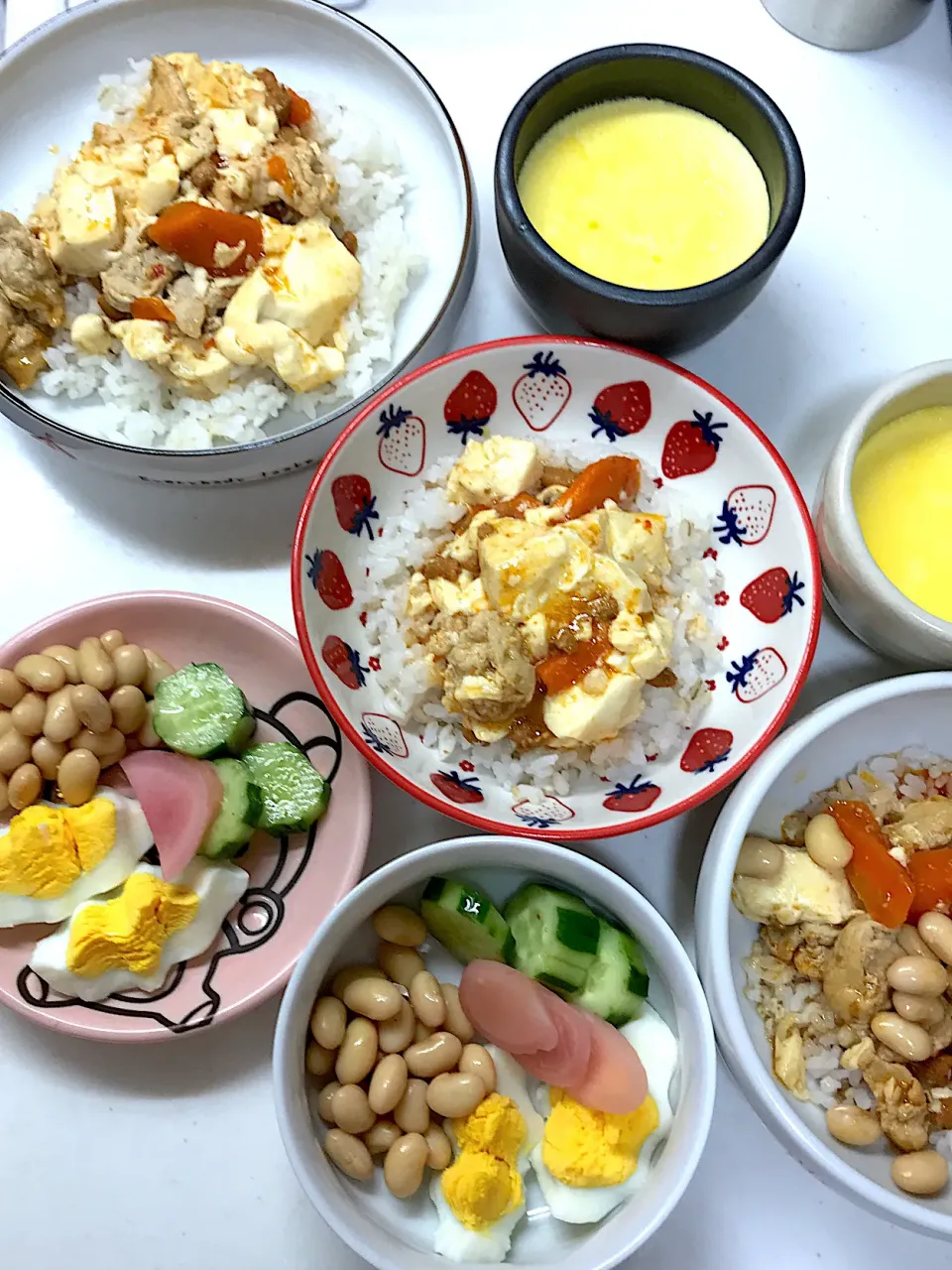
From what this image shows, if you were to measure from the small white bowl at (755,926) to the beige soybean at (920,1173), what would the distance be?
1 centimetres

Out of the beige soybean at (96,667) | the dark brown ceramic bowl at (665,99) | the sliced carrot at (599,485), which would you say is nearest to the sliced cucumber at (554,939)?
the sliced carrot at (599,485)

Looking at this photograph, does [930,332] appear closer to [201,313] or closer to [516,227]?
[516,227]

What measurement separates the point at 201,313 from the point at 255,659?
0.42m

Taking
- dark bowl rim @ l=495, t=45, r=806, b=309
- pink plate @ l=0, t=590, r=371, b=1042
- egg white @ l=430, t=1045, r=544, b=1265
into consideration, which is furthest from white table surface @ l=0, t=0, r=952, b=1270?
dark bowl rim @ l=495, t=45, r=806, b=309

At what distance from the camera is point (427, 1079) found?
1.14 metres

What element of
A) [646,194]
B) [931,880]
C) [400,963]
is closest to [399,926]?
[400,963]

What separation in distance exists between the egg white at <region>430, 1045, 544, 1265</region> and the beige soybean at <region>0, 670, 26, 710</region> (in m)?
0.67

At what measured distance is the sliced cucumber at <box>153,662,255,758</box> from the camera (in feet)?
3.87

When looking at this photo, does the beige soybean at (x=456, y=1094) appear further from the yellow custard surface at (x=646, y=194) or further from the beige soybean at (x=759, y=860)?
the yellow custard surface at (x=646, y=194)

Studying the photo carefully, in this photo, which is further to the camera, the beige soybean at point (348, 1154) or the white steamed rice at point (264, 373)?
the white steamed rice at point (264, 373)

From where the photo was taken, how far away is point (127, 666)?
120 cm

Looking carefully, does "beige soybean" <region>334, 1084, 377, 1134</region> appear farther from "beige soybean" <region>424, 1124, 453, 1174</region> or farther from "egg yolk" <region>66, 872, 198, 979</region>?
"egg yolk" <region>66, 872, 198, 979</region>

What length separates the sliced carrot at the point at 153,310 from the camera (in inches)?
49.0

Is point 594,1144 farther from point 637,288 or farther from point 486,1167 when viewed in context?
point 637,288
